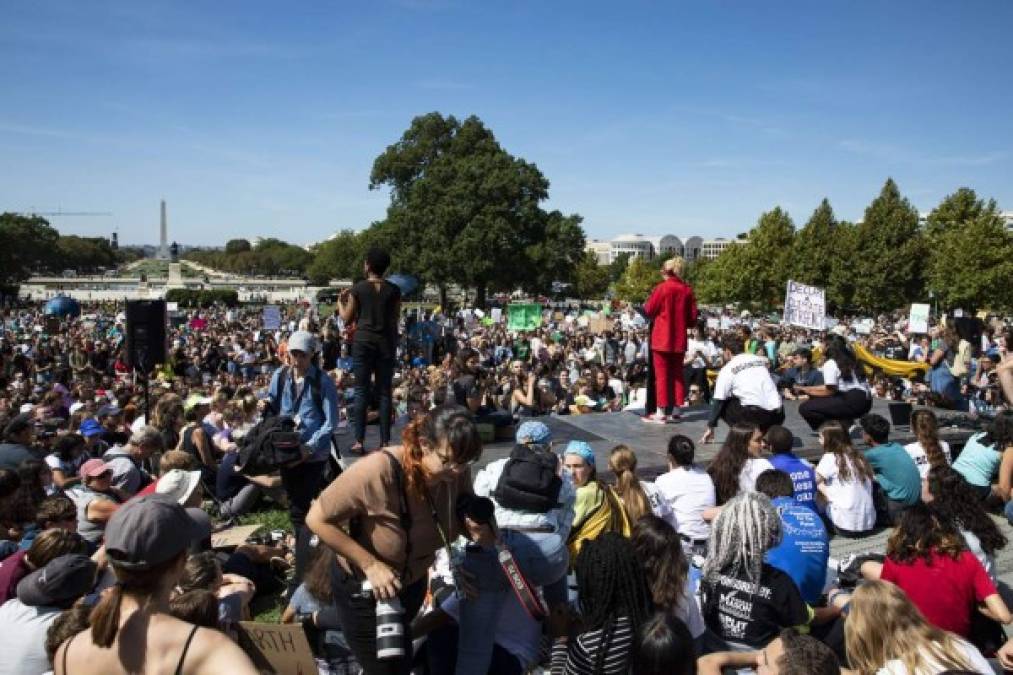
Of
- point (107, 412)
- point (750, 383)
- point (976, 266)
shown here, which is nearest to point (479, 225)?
point (976, 266)

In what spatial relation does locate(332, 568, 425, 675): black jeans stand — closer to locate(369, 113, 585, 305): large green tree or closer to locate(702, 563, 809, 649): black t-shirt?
locate(702, 563, 809, 649): black t-shirt

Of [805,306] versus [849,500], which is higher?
[805,306]

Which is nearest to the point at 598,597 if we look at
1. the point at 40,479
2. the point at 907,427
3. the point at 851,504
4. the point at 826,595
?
the point at 826,595

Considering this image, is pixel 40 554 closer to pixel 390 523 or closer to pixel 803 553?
pixel 390 523

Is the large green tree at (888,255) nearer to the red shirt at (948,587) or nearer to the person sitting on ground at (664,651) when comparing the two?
the red shirt at (948,587)

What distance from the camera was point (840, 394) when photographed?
28.9 feet

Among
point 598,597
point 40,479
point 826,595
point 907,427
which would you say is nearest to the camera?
point 598,597

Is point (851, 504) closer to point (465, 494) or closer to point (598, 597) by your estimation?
point (598, 597)

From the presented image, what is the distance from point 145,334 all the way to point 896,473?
10337 millimetres

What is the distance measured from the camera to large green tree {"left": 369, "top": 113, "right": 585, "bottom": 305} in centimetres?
4856

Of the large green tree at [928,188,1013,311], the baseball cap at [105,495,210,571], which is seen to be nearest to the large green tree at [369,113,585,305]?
the large green tree at [928,188,1013,311]

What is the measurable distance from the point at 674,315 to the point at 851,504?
2.71 metres

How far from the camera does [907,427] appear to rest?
983cm

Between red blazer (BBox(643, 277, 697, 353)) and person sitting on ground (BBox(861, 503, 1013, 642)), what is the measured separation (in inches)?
167
